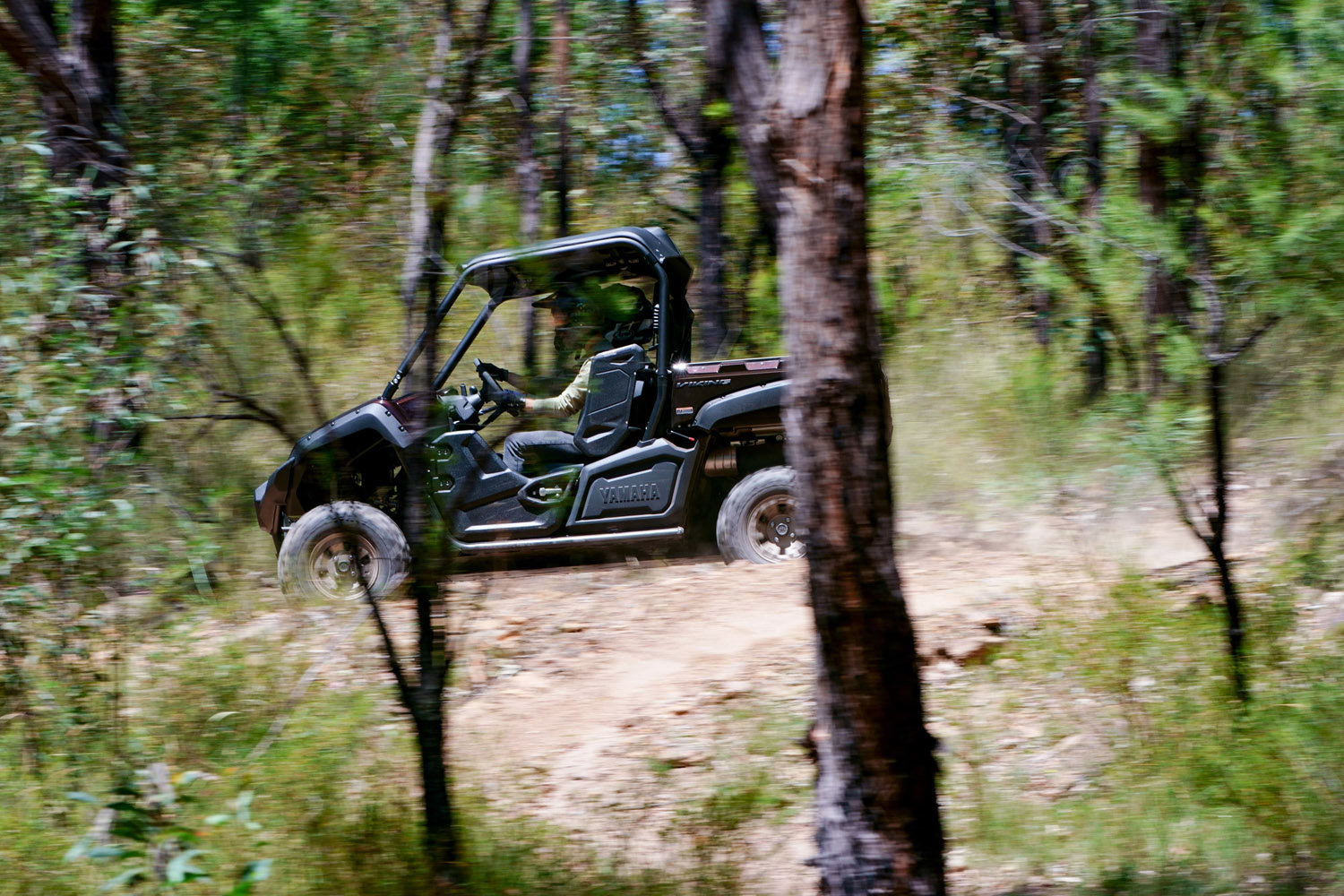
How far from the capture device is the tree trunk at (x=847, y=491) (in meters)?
Answer: 3.03

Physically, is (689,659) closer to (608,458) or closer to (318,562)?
(608,458)

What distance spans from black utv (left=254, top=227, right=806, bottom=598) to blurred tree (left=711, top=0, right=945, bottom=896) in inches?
141

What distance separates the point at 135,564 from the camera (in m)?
4.85

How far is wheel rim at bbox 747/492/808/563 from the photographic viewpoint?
7137 mm

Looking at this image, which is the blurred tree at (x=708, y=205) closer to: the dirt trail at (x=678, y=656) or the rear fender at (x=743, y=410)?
the dirt trail at (x=678, y=656)

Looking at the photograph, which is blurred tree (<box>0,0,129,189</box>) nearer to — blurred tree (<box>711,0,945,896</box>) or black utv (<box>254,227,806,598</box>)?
black utv (<box>254,227,806,598</box>)

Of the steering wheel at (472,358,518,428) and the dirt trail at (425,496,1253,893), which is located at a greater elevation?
the steering wheel at (472,358,518,428)

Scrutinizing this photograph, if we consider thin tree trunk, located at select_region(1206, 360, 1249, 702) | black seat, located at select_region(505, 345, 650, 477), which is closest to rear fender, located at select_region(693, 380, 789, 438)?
black seat, located at select_region(505, 345, 650, 477)

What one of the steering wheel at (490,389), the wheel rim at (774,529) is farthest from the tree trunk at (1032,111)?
the steering wheel at (490,389)

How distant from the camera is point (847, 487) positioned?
3025mm

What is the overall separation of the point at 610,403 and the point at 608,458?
0.33 metres

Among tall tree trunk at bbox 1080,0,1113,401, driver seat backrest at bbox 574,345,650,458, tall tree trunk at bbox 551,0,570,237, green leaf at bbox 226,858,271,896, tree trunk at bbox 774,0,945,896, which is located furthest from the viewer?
tall tree trunk at bbox 551,0,570,237

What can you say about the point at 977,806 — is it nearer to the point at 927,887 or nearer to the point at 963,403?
the point at 927,887

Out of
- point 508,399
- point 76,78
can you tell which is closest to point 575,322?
point 508,399
